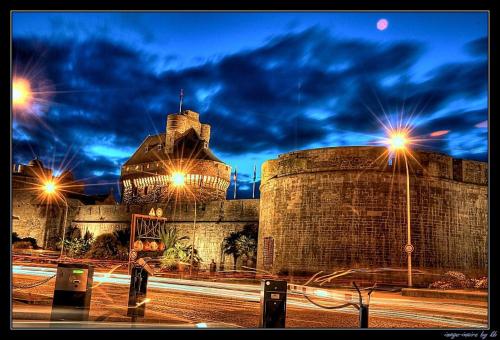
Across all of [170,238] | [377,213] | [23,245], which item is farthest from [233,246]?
[23,245]

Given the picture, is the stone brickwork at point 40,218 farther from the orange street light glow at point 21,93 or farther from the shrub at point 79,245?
the orange street light glow at point 21,93

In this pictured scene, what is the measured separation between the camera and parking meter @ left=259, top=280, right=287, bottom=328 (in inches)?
281

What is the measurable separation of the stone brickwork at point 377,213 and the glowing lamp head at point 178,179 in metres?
24.8

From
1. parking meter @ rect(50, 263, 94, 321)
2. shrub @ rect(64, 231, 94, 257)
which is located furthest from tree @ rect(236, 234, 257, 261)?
parking meter @ rect(50, 263, 94, 321)

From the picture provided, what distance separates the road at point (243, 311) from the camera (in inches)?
313

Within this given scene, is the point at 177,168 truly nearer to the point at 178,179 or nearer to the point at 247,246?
the point at 178,179

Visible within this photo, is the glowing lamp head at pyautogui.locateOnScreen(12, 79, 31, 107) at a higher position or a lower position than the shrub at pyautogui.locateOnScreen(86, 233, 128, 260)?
higher

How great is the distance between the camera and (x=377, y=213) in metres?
17.5

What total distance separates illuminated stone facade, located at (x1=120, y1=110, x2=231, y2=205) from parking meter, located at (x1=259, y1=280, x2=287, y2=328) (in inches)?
1349

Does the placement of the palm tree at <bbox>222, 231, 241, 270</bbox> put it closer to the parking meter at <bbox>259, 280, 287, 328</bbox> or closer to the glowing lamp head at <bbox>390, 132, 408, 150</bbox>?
the glowing lamp head at <bbox>390, 132, 408, 150</bbox>

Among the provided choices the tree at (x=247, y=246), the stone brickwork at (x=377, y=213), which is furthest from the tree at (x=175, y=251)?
the stone brickwork at (x=377, y=213)
